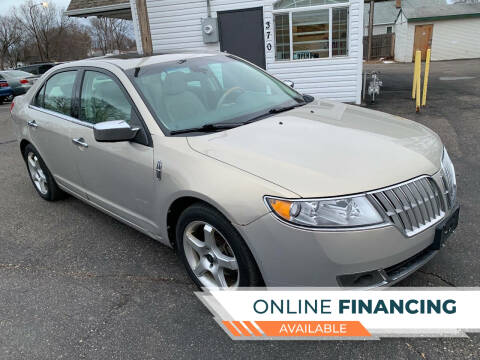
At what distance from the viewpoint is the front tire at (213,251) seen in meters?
2.38

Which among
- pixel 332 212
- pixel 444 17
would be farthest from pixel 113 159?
pixel 444 17

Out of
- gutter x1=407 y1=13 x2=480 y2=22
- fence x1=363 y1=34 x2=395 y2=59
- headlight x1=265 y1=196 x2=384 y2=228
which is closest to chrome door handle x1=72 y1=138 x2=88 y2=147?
headlight x1=265 y1=196 x2=384 y2=228

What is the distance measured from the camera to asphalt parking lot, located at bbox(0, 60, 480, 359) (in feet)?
7.71

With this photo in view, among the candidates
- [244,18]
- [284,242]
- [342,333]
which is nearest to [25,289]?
[284,242]

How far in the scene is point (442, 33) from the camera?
27.4 m

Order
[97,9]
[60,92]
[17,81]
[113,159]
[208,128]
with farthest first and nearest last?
[17,81] → [97,9] → [60,92] → [113,159] → [208,128]

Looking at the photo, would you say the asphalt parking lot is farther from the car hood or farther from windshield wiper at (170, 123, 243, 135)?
windshield wiper at (170, 123, 243, 135)

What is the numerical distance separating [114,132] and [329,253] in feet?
5.51

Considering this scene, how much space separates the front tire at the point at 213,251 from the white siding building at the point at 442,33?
29085 millimetres

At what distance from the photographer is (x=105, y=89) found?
336 centimetres

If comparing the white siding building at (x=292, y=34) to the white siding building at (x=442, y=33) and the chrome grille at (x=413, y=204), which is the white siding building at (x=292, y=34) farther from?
the white siding building at (x=442, y=33)

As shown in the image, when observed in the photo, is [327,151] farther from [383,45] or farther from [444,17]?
[383,45]

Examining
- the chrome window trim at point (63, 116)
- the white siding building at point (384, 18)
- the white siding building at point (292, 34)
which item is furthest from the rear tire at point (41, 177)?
the white siding building at point (384, 18)

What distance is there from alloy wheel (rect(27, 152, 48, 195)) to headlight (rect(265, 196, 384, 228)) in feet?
11.7
